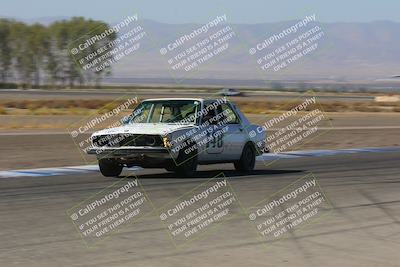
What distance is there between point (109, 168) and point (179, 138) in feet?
5.10

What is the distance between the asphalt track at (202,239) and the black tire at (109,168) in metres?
0.18

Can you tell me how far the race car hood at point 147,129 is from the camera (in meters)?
14.2

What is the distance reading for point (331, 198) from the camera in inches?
486

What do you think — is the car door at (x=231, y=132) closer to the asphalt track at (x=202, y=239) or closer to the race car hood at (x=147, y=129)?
the asphalt track at (x=202, y=239)

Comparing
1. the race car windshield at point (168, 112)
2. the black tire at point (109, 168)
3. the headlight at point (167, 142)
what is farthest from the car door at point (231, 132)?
the black tire at point (109, 168)

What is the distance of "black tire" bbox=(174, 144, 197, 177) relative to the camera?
47.2 ft

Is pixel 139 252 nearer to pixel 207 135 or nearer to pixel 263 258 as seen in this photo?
pixel 263 258

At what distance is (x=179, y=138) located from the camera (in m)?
14.2

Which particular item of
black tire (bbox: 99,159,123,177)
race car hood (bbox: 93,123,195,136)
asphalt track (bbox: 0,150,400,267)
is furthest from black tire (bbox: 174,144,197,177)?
black tire (bbox: 99,159,123,177)

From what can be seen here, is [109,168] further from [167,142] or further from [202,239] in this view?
[202,239]

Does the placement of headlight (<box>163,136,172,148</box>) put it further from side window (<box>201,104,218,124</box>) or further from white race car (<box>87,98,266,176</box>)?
side window (<box>201,104,218,124</box>)

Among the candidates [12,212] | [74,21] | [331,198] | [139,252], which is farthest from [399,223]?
[74,21]

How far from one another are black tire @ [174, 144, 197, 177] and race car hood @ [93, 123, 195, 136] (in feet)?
1.48

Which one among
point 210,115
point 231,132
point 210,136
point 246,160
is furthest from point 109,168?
point 246,160
